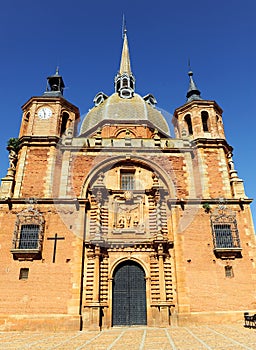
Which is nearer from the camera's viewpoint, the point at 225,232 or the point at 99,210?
the point at 225,232

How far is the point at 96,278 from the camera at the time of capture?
14.6 metres

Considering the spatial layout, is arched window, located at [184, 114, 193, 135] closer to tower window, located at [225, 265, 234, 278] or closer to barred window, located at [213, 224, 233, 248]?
barred window, located at [213, 224, 233, 248]

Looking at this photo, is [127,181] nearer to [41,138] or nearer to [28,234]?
[41,138]

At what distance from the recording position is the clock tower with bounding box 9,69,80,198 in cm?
1691

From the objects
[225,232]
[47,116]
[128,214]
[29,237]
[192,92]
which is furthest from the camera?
[192,92]

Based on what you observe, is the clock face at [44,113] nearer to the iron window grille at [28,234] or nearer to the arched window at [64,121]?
the arched window at [64,121]

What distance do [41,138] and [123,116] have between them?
353 inches

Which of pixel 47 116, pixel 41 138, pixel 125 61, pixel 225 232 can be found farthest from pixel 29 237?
pixel 125 61

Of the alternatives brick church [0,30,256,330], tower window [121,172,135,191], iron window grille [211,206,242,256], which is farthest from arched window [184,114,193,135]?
iron window grille [211,206,242,256]

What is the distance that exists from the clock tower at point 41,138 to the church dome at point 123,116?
3.74 meters

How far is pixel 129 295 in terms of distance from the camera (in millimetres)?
15086

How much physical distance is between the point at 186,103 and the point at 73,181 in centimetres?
993

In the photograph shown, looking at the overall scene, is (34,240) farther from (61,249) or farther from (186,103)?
(186,103)

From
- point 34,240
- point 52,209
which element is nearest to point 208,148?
point 52,209
